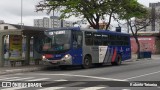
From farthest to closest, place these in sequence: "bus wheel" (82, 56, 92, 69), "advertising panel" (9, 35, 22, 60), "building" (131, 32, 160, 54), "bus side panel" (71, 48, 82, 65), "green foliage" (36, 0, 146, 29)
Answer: "building" (131, 32, 160, 54)
"green foliage" (36, 0, 146, 29)
"advertising panel" (9, 35, 22, 60)
"bus wheel" (82, 56, 92, 69)
"bus side panel" (71, 48, 82, 65)

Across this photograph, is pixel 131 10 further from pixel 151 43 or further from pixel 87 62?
pixel 151 43

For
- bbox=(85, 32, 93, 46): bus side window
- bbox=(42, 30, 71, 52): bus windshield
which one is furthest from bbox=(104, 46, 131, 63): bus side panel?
bbox=(42, 30, 71, 52): bus windshield

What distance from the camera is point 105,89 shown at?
13938 millimetres

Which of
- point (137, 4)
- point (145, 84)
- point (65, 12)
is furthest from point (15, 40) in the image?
point (137, 4)

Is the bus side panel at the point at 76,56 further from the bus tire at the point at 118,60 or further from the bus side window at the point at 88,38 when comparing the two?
the bus tire at the point at 118,60

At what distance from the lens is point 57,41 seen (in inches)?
969

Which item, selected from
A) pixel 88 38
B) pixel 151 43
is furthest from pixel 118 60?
pixel 151 43

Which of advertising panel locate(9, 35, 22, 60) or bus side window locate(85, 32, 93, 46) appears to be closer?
bus side window locate(85, 32, 93, 46)

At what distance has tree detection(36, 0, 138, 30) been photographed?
3519 cm

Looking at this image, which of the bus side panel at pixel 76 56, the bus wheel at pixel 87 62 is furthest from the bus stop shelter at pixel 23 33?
the bus wheel at pixel 87 62

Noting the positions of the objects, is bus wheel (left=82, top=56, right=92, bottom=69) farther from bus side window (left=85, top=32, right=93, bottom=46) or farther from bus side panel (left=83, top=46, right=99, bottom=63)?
bus side window (left=85, top=32, right=93, bottom=46)

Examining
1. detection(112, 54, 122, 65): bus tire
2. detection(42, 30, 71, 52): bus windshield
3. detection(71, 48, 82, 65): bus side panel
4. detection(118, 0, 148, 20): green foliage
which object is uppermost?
detection(118, 0, 148, 20): green foliage

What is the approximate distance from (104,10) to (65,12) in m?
3.71

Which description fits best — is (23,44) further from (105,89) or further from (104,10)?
(105,89)
